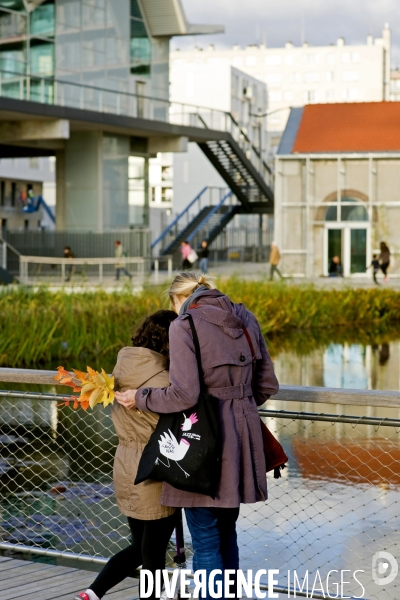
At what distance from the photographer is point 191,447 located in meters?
4.54

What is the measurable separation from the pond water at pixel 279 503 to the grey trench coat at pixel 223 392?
1.68 metres

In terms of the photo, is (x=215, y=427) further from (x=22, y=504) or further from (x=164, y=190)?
(x=164, y=190)

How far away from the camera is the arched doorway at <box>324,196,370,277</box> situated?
4741 centimetres

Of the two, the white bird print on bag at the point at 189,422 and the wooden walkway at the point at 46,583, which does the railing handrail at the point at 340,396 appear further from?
the wooden walkway at the point at 46,583

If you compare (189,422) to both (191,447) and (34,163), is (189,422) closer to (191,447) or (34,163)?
(191,447)

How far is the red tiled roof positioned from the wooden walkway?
4223 cm

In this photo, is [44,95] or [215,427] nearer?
[215,427]

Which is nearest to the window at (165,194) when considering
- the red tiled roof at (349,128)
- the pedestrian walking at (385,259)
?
the red tiled roof at (349,128)

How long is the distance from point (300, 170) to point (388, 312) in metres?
17.9

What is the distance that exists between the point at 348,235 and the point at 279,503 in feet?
129

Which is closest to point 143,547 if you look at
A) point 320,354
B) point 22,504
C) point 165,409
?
→ point 165,409

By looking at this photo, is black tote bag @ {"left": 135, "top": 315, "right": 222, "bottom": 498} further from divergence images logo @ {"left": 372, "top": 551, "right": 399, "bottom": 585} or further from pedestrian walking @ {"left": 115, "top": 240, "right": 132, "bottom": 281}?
pedestrian walking @ {"left": 115, "top": 240, "right": 132, "bottom": 281}

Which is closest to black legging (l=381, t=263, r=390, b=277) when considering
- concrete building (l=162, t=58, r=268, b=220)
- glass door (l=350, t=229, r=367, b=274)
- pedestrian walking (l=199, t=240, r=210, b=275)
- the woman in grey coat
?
glass door (l=350, t=229, r=367, b=274)

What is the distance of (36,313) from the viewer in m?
20.3
